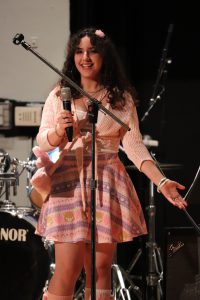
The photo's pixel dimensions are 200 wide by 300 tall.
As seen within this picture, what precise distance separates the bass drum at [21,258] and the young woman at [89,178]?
965 mm

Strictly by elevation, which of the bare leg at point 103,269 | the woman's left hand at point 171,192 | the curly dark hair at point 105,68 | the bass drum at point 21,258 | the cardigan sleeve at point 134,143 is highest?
the curly dark hair at point 105,68

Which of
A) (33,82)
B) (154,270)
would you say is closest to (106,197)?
(154,270)

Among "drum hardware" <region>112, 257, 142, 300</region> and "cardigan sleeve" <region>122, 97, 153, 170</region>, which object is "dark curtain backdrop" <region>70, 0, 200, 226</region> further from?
"cardigan sleeve" <region>122, 97, 153, 170</region>

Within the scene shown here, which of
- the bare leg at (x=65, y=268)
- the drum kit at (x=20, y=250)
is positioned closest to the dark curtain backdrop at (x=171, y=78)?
the drum kit at (x=20, y=250)

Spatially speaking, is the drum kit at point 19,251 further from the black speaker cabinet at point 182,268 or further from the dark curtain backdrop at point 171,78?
the dark curtain backdrop at point 171,78

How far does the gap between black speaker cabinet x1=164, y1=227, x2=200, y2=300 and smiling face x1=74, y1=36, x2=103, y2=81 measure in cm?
77

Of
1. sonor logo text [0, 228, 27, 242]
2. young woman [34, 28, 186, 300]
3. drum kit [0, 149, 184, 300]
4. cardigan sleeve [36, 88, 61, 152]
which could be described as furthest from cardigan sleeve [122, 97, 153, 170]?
sonor logo text [0, 228, 27, 242]

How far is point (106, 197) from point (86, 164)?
0.16 meters

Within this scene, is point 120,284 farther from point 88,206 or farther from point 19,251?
point 88,206

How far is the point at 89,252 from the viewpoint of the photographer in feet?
8.25

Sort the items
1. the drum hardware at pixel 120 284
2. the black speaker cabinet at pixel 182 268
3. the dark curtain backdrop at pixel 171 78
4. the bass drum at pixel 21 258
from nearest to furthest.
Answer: the black speaker cabinet at pixel 182 268 → the bass drum at pixel 21 258 → the drum hardware at pixel 120 284 → the dark curtain backdrop at pixel 171 78

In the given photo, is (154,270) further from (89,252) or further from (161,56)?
(161,56)

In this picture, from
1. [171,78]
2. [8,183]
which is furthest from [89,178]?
[171,78]

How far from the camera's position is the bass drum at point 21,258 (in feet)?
11.4
